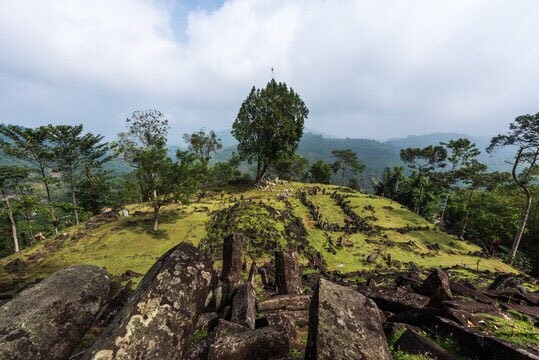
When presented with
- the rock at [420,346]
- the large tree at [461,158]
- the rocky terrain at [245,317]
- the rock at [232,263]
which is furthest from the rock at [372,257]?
the large tree at [461,158]

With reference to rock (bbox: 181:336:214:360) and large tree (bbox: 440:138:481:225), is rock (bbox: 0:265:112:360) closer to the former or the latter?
rock (bbox: 181:336:214:360)

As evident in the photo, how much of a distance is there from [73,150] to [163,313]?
44.1m

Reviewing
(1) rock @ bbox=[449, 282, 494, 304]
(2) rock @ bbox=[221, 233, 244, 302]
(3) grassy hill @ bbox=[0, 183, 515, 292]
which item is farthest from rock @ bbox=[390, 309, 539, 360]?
(3) grassy hill @ bbox=[0, 183, 515, 292]

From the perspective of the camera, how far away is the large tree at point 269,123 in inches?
1763

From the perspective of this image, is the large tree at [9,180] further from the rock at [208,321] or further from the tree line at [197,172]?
the rock at [208,321]

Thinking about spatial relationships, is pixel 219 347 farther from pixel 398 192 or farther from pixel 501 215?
pixel 398 192

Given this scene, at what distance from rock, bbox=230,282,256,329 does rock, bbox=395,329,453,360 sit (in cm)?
363

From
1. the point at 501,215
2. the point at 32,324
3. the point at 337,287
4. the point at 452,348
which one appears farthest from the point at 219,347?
the point at 501,215

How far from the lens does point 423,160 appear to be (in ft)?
196

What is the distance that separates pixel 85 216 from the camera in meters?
39.7

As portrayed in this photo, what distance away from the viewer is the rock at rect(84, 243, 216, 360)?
3.62m

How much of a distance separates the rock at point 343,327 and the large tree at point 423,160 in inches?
2297

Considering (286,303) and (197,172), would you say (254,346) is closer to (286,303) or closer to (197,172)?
(286,303)

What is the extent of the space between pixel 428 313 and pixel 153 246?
81.2 feet
